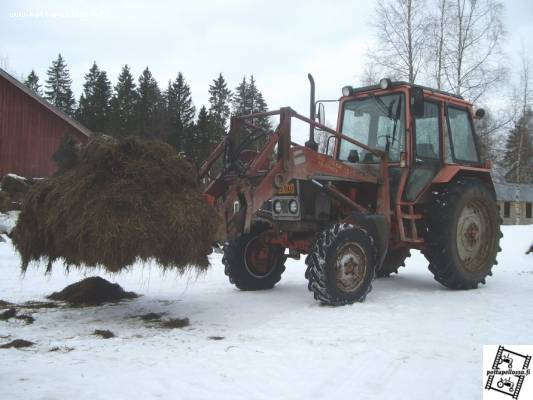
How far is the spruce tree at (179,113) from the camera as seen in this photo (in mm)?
37188

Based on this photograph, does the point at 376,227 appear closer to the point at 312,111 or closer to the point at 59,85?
the point at 312,111

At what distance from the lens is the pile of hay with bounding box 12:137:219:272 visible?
482cm

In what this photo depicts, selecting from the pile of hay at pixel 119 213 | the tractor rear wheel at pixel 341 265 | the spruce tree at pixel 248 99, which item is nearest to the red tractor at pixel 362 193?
the tractor rear wheel at pixel 341 265

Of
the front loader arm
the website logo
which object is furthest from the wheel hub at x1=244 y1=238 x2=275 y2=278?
the website logo

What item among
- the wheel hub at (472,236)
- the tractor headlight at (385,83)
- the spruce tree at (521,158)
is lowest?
the wheel hub at (472,236)

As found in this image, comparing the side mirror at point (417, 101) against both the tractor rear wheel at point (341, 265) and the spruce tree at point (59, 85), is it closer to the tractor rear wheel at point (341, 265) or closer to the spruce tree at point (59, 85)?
the tractor rear wheel at point (341, 265)

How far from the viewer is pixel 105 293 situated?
21.5 ft

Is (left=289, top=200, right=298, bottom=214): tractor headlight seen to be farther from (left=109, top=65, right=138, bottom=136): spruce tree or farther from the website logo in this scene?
(left=109, top=65, right=138, bottom=136): spruce tree

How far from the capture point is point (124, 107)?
42.0m

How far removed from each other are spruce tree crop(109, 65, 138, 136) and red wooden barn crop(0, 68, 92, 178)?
12627 millimetres

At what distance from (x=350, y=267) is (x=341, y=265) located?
0.47 ft

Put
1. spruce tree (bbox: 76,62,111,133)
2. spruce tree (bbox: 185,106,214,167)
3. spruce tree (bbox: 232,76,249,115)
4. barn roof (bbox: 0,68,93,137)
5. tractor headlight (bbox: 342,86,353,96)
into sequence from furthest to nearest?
spruce tree (bbox: 232,76,249,115)
spruce tree (bbox: 76,62,111,133)
spruce tree (bbox: 185,106,214,167)
barn roof (bbox: 0,68,93,137)
tractor headlight (bbox: 342,86,353,96)

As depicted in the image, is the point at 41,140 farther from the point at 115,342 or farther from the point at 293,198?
the point at 115,342

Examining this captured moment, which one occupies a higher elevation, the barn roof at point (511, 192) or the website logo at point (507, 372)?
the barn roof at point (511, 192)
